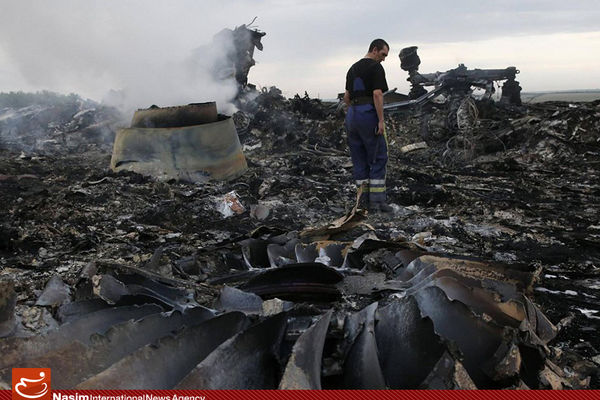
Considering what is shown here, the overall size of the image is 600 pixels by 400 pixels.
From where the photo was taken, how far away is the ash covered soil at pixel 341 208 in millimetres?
3287

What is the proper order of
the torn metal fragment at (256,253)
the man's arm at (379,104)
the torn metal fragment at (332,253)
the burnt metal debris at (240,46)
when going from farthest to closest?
the burnt metal debris at (240,46), the man's arm at (379,104), the torn metal fragment at (256,253), the torn metal fragment at (332,253)

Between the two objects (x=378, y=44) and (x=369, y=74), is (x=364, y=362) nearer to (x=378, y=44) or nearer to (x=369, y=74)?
(x=369, y=74)

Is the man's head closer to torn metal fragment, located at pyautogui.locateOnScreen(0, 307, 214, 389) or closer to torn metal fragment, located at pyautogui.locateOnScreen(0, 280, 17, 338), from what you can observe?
torn metal fragment, located at pyautogui.locateOnScreen(0, 307, 214, 389)

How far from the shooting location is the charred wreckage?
5.87ft

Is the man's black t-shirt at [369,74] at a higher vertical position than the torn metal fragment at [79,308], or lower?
higher

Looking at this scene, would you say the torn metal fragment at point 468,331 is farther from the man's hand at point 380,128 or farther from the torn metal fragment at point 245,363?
the man's hand at point 380,128

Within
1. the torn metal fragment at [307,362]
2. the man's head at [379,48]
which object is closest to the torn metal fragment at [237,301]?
the torn metal fragment at [307,362]

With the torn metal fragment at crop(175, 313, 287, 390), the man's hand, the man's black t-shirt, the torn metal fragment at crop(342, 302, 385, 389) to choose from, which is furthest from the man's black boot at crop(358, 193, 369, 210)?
the torn metal fragment at crop(175, 313, 287, 390)

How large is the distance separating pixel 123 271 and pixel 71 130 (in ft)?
39.7

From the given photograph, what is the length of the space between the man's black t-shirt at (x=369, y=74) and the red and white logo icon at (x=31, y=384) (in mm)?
4480

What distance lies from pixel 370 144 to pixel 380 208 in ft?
2.62

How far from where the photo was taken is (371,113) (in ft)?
17.5

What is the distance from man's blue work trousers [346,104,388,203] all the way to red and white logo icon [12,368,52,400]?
4.32 meters

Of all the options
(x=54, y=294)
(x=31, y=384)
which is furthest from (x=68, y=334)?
(x=54, y=294)
